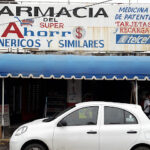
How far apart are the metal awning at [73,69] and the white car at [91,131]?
11.1ft

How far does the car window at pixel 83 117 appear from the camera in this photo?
7562 mm

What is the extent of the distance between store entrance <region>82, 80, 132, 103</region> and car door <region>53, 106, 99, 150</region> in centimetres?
745

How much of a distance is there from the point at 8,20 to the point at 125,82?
20.3 feet

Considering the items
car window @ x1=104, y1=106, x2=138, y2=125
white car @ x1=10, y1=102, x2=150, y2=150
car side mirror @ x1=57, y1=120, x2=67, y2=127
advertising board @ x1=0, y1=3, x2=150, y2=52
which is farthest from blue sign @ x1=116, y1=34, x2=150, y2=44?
car side mirror @ x1=57, y1=120, x2=67, y2=127

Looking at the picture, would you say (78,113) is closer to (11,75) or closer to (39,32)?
(11,75)

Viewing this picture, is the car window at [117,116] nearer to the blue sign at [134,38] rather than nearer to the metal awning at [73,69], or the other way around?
the metal awning at [73,69]

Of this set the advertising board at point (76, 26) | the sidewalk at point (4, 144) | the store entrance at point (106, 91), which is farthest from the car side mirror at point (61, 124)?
the store entrance at point (106, 91)

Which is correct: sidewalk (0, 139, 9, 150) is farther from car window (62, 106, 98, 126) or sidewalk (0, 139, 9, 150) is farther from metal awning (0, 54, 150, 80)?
car window (62, 106, 98, 126)

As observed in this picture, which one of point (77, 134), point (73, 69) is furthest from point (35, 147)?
point (73, 69)

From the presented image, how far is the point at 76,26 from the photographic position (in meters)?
14.2

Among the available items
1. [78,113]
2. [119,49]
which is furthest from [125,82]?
[78,113]

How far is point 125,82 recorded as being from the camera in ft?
49.5

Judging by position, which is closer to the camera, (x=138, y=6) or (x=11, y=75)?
(x=11, y=75)

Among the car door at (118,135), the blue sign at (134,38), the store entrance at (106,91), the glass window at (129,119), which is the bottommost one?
the car door at (118,135)
